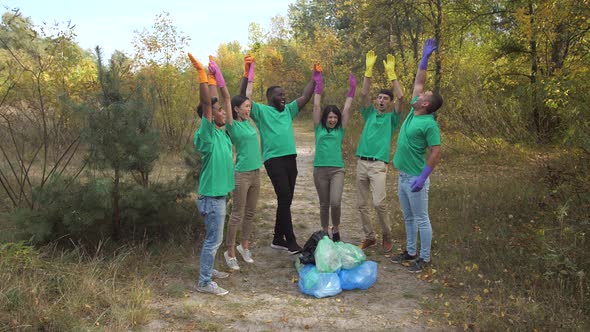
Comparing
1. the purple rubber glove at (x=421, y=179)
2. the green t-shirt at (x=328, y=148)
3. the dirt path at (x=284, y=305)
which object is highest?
the green t-shirt at (x=328, y=148)

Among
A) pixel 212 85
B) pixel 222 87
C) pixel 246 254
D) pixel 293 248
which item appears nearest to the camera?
pixel 212 85

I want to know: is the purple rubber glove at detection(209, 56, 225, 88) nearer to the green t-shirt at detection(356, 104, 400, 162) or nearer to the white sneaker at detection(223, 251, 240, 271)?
the green t-shirt at detection(356, 104, 400, 162)

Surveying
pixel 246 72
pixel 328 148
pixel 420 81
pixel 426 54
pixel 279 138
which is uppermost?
pixel 426 54

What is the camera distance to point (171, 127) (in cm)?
1086

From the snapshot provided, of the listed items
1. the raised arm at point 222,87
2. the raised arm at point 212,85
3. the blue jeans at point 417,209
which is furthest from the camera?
the blue jeans at point 417,209

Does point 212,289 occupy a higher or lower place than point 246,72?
lower

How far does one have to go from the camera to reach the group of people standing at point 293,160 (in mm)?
3588

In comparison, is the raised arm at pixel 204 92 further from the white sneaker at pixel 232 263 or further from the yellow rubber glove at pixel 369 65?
the yellow rubber glove at pixel 369 65

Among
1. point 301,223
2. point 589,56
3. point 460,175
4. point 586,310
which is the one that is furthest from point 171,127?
point 586,310

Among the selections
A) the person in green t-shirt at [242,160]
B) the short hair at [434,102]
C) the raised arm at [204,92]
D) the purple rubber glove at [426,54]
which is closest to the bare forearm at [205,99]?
the raised arm at [204,92]

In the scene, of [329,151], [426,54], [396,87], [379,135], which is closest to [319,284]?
[329,151]

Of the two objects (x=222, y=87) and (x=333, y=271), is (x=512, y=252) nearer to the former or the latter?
(x=333, y=271)

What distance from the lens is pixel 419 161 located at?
12.9 feet

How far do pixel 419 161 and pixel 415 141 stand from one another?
0.61 feet
